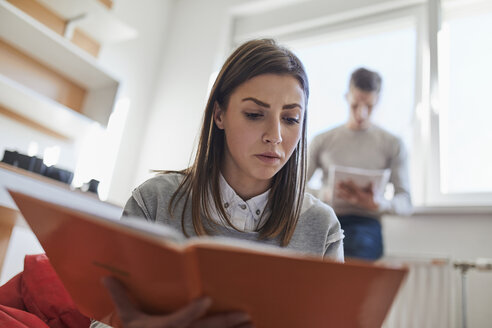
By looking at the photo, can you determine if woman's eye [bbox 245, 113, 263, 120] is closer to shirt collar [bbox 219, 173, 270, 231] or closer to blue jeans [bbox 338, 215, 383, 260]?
shirt collar [bbox 219, 173, 270, 231]

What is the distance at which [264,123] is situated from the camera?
896 mm

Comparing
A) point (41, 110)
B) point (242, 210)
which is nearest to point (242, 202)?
point (242, 210)

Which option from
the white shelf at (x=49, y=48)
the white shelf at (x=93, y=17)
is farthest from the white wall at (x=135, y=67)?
the white shelf at (x=49, y=48)

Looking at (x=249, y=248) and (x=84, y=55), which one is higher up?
(x=84, y=55)

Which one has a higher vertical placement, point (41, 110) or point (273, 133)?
point (41, 110)

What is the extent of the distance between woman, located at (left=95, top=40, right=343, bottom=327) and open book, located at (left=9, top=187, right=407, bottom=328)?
284 millimetres

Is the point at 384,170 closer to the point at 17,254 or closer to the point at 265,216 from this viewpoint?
the point at 265,216

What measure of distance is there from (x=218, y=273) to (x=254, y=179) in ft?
1.67

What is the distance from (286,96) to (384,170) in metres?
1.33

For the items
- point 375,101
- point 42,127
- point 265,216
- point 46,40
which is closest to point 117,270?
point 265,216

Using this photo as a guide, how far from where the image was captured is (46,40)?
215 centimetres

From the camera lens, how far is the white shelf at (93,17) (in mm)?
2375

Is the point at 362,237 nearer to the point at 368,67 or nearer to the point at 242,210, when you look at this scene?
the point at 242,210

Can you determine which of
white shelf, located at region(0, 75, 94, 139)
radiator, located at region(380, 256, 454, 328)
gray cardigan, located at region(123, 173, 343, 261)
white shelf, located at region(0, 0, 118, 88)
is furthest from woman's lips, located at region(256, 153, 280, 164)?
white shelf, located at region(0, 0, 118, 88)
